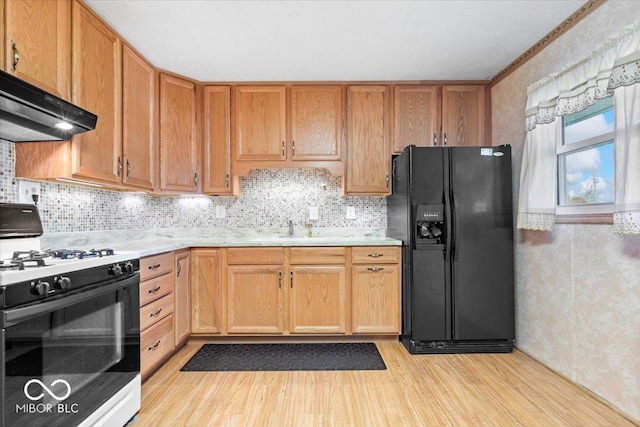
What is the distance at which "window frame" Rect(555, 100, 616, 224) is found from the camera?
197 centimetres

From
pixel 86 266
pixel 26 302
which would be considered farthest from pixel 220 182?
pixel 26 302

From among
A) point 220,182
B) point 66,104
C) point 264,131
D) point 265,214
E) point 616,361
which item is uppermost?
point 264,131

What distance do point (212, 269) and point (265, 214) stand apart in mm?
788

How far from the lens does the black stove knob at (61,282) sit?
1.36 meters

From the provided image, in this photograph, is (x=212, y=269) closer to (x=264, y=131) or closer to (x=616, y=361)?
(x=264, y=131)

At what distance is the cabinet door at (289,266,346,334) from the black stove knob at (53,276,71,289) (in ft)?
5.56

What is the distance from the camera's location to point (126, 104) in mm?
2428

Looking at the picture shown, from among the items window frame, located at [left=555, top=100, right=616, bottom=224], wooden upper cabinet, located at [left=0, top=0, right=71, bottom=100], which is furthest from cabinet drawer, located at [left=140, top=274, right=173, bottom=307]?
window frame, located at [left=555, top=100, right=616, bottom=224]

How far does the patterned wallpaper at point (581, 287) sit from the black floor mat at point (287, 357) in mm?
1187

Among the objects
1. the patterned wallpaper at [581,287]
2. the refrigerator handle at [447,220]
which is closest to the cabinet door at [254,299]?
the refrigerator handle at [447,220]

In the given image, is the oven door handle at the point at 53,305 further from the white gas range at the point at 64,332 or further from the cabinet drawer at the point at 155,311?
the cabinet drawer at the point at 155,311

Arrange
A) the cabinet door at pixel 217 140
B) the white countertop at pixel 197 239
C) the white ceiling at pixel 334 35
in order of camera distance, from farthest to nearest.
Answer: the cabinet door at pixel 217 140 → the white countertop at pixel 197 239 → the white ceiling at pixel 334 35

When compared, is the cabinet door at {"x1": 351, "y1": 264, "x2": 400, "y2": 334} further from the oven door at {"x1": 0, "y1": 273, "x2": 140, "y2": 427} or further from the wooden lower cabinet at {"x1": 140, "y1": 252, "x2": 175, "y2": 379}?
the oven door at {"x1": 0, "y1": 273, "x2": 140, "y2": 427}

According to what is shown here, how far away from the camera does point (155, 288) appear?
2.33m
